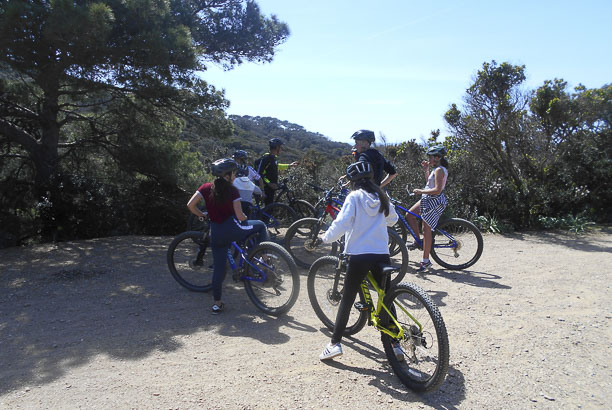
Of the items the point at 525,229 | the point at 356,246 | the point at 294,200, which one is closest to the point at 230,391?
the point at 356,246

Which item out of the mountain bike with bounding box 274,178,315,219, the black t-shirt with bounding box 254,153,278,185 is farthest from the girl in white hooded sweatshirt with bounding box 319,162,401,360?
the mountain bike with bounding box 274,178,315,219

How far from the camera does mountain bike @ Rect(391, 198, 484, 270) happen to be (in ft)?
20.9

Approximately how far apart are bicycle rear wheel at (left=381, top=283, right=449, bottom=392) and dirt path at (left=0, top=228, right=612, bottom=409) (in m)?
0.15

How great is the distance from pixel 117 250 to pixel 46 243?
1.90 metres

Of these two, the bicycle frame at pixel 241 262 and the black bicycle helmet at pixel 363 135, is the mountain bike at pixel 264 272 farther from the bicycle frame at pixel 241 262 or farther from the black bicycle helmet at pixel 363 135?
the black bicycle helmet at pixel 363 135

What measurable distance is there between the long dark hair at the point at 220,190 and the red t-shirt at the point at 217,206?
3cm

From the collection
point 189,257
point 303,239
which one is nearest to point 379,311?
point 303,239

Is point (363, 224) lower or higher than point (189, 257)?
higher

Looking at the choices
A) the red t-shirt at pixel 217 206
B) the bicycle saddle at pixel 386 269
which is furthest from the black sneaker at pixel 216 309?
the bicycle saddle at pixel 386 269

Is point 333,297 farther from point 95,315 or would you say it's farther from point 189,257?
point 95,315

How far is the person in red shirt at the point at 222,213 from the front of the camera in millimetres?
4570

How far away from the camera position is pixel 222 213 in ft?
15.2

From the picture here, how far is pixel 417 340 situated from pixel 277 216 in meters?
4.99

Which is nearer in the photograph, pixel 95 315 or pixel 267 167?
pixel 95 315
